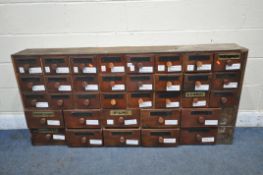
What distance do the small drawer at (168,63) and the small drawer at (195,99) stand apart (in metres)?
0.23

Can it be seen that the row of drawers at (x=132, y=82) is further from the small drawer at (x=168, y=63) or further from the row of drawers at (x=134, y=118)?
the row of drawers at (x=134, y=118)

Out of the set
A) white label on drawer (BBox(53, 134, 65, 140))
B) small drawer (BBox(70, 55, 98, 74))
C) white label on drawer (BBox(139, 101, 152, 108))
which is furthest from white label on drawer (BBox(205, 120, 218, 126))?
white label on drawer (BBox(53, 134, 65, 140))

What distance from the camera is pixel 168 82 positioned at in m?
1.53

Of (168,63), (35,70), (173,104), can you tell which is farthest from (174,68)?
(35,70)

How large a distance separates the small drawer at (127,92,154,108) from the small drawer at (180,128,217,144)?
0.39 m

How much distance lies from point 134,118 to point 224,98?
71 centimetres

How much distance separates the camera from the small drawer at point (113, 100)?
1.59 m

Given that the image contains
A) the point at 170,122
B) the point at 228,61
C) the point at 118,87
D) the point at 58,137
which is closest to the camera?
the point at 228,61

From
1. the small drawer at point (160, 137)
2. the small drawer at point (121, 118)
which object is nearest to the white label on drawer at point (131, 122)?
the small drawer at point (121, 118)

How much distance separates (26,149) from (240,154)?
180 cm

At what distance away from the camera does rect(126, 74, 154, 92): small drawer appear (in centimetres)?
153

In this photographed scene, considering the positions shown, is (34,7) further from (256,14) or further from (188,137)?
(256,14)

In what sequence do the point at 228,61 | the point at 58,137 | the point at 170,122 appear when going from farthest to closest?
the point at 58,137 < the point at 170,122 < the point at 228,61

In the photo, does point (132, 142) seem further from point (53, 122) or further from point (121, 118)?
point (53, 122)
